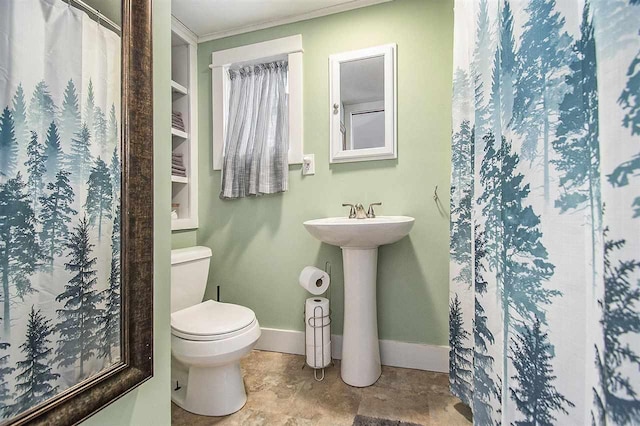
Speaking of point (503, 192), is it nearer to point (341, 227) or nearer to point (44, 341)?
point (341, 227)

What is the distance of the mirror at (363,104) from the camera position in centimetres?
176

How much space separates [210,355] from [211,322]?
0.55ft

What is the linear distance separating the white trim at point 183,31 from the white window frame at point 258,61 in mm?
190

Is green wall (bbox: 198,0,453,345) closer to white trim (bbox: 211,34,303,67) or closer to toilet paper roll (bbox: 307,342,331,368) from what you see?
white trim (bbox: 211,34,303,67)

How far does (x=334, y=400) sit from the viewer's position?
4.57 feet

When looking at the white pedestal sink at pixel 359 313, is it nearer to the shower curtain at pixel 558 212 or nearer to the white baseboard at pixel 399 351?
the white baseboard at pixel 399 351

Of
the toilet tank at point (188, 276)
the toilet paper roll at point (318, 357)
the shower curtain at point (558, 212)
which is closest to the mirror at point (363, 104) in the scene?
the shower curtain at point (558, 212)

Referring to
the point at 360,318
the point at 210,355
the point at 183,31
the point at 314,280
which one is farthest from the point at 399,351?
the point at 183,31

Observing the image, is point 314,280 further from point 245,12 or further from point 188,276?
point 245,12

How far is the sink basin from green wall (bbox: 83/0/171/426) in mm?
734

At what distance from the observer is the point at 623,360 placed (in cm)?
39

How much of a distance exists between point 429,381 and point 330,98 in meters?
1.84

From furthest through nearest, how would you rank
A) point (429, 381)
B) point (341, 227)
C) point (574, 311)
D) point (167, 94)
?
point (429, 381)
point (341, 227)
point (167, 94)
point (574, 311)

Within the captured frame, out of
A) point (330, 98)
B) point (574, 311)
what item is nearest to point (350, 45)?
point (330, 98)
